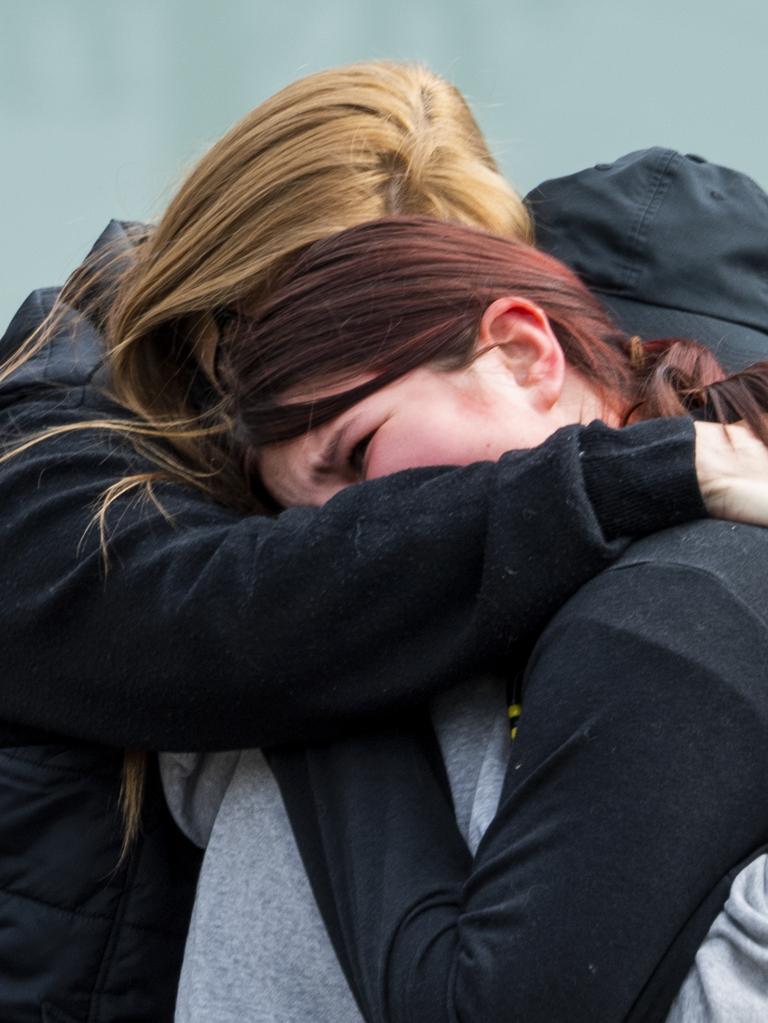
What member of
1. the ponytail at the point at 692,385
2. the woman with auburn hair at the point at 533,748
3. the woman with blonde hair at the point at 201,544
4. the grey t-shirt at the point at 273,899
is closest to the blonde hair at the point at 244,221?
the woman with blonde hair at the point at 201,544

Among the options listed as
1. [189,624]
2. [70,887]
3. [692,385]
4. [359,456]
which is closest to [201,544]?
[189,624]

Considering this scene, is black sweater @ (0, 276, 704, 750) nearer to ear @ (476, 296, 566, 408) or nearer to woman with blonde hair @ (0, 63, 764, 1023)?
woman with blonde hair @ (0, 63, 764, 1023)

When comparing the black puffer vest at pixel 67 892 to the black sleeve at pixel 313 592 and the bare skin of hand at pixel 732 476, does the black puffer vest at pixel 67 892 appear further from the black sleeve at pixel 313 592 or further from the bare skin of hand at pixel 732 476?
the bare skin of hand at pixel 732 476

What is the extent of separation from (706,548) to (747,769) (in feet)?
0.54

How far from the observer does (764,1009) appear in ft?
3.21

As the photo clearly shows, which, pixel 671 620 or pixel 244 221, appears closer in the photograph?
pixel 671 620

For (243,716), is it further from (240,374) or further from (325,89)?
(325,89)

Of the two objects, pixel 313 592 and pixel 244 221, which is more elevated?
pixel 244 221

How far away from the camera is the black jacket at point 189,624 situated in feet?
3.74

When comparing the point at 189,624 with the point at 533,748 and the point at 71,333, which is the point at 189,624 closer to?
the point at 533,748

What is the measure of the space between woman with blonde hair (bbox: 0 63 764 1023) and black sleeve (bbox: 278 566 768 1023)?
0.30 feet

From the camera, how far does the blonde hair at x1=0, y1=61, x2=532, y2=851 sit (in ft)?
4.88

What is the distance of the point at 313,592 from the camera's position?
1.18m

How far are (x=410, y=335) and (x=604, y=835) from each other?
1.69ft
